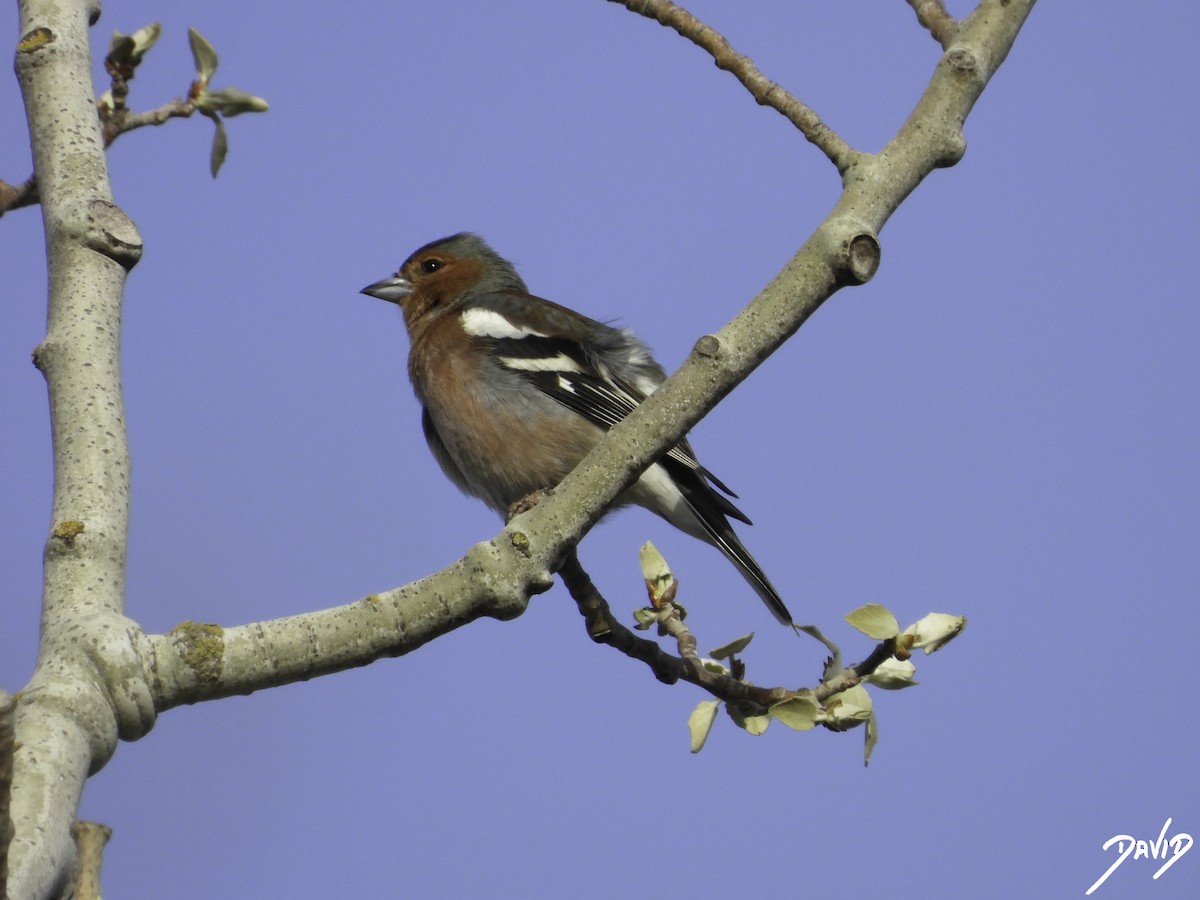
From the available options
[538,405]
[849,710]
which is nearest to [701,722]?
[849,710]

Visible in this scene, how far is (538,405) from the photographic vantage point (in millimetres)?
6527

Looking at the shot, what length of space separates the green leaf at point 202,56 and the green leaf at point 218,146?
17 cm

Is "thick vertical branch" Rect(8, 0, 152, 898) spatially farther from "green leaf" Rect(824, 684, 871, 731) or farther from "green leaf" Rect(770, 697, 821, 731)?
"green leaf" Rect(824, 684, 871, 731)

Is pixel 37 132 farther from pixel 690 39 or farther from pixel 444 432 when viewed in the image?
pixel 444 432

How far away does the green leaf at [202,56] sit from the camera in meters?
5.04

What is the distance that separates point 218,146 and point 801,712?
117 inches

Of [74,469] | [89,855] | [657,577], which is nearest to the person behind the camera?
[89,855]

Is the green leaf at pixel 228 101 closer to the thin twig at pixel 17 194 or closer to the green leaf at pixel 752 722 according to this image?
the thin twig at pixel 17 194

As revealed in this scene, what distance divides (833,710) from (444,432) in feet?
9.84

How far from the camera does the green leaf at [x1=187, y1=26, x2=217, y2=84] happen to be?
16.5ft

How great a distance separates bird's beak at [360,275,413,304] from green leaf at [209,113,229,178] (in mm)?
3014

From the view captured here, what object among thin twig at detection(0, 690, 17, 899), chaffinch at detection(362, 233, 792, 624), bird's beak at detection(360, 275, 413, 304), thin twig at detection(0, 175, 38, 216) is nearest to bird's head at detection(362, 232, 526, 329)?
bird's beak at detection(360, 275, 413, 304)

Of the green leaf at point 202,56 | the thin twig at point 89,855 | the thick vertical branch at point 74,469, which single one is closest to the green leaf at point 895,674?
the thick vertical branch at point 74,469

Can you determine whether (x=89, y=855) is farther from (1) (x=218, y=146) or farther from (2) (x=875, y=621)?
(1) (x=218, y=146)
